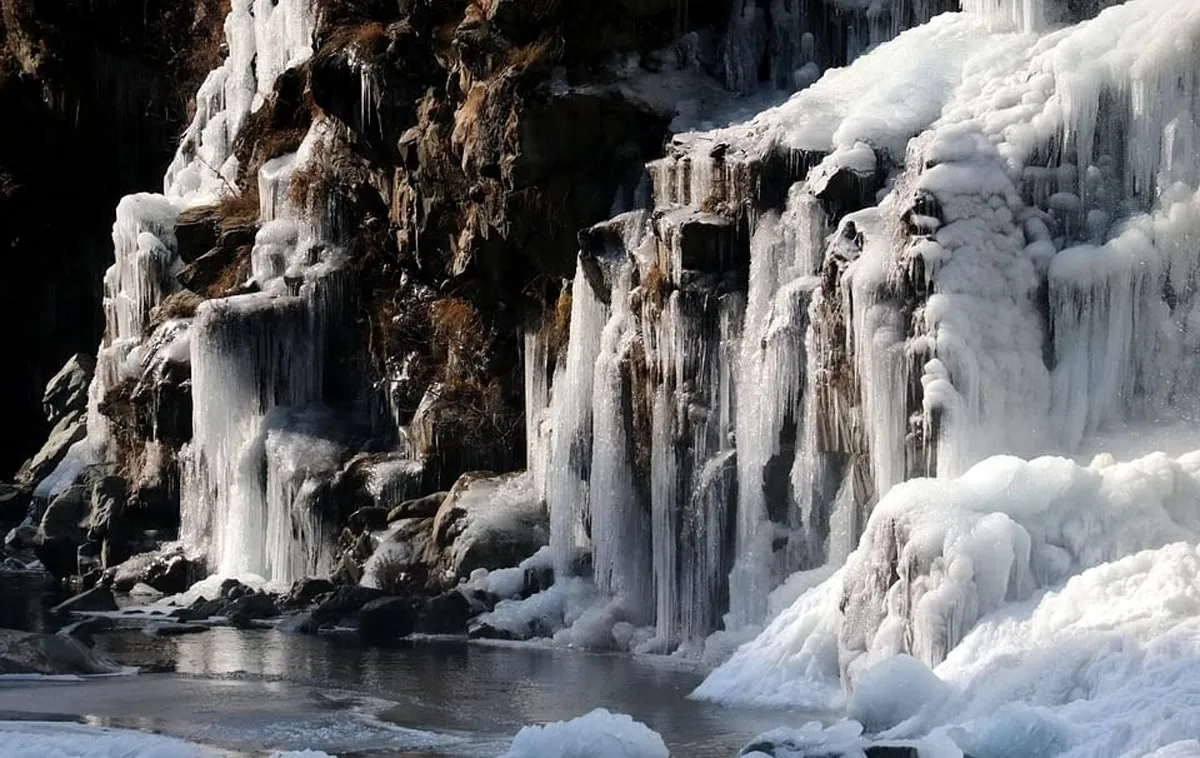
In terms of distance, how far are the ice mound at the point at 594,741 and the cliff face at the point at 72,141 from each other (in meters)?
35.7

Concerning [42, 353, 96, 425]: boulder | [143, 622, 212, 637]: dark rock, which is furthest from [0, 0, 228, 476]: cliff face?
[143, 622, 212, 637]: dark rock

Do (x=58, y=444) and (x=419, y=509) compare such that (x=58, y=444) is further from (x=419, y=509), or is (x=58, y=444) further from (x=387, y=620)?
(x=387, y=620)

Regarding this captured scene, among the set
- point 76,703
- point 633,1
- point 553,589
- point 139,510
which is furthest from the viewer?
point 139,510

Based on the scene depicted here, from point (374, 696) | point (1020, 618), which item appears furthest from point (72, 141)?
point (1020, 618)

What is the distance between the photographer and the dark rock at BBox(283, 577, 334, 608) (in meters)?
32.3

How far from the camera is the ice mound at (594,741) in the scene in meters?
16.6

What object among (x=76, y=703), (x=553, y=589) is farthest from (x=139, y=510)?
(x=76, y=703)

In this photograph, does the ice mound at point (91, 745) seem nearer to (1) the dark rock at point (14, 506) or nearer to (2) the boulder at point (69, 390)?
(1) the dark rock at point (14, 506)

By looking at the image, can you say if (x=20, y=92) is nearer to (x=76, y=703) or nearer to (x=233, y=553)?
(x=233, y=553)

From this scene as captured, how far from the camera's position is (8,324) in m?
52.2

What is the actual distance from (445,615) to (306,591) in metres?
4.06

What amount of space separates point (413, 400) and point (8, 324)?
66.1ft

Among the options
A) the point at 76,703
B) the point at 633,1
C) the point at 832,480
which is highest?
the point at 633,1

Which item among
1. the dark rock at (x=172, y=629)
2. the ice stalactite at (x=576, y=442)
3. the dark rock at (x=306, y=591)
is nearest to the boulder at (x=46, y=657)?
the dark rock at (x=172, y=629)
